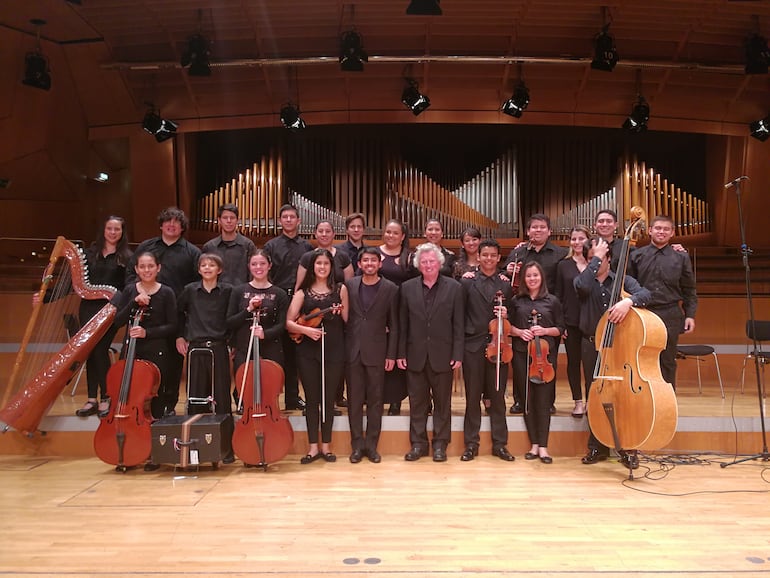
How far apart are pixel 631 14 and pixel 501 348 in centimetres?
417

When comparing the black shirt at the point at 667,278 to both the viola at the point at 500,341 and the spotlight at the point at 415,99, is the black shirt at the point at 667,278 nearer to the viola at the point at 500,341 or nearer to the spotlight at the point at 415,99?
the viola at the point at 500,341

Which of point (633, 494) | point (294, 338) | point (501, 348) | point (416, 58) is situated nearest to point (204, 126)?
point (416, 58)

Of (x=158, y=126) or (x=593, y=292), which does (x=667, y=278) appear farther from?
(x=158, y=126)

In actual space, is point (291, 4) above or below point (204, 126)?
above

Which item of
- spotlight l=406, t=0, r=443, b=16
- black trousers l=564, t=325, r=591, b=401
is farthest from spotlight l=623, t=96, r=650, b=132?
black trousers l=564, t=325, r=591, b=401

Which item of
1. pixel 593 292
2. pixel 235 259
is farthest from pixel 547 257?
pixel 235 259

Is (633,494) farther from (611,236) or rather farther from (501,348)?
(611,236)

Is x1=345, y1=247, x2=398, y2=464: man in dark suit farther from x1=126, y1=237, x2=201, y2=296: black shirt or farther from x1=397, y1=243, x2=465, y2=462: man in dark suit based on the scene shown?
x1=126, y1=237, x2=201, y2=296: black shirt

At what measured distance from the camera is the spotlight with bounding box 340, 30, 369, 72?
243 inches

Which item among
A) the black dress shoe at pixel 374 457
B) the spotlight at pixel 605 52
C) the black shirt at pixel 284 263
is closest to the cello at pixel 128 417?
the black shirt at pixel 284 263

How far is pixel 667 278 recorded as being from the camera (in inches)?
159

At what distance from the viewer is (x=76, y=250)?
397 cm

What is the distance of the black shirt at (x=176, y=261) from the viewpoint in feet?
13.9

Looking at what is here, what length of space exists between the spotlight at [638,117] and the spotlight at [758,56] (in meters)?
1.01
